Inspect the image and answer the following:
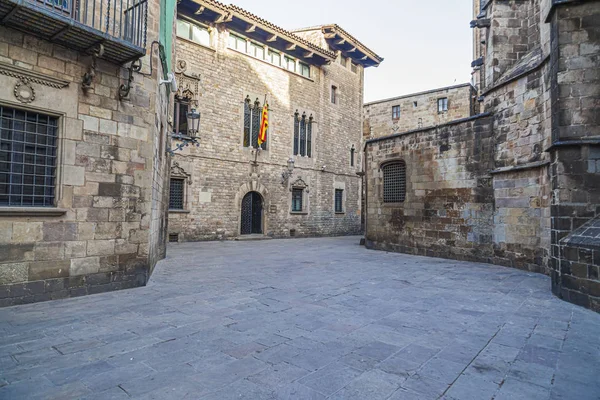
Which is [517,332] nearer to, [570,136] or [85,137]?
[570,136]

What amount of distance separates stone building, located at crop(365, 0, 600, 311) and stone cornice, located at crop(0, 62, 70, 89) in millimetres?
7943

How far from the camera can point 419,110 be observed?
25547 mm

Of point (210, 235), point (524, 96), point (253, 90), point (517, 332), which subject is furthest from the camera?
point (253, 90)

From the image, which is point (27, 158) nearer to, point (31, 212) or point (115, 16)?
point (31, 212)

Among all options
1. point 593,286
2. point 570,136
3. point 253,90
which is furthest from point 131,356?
point 253,90

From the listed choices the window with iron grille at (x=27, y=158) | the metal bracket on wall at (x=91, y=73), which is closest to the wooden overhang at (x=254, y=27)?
the metal bracket on wall at (x=91, y=73)

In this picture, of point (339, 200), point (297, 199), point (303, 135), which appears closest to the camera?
point (297, 199)

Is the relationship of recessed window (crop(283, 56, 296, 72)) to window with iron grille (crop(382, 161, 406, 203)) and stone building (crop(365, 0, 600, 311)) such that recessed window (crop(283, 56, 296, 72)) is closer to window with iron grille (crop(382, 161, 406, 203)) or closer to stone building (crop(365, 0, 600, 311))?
stone building (crop(365, 0, 600, 311))

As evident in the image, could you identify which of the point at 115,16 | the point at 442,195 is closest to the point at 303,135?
the point at 442,195

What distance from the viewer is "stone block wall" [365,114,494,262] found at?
9703 millimetres

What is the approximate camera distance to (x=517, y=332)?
3834 millimetres

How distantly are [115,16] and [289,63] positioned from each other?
47.9ft

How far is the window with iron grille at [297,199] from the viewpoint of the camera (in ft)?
63.3

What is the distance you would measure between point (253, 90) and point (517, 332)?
1605cm
